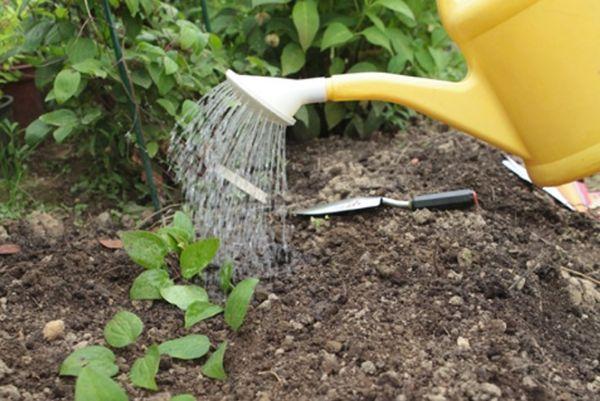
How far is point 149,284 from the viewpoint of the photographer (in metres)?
1.52

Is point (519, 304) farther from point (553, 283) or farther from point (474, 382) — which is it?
point (474, 382)

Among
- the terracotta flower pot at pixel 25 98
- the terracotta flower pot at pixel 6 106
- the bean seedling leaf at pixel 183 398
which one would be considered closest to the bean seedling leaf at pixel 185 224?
the bean seedling leaf at pixel 183 398

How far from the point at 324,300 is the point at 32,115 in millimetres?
1408

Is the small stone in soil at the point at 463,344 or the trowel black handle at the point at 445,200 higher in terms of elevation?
the small stone in soil at the point at 463,344

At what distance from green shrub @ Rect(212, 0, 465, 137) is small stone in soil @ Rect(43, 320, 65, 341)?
915 millimetres

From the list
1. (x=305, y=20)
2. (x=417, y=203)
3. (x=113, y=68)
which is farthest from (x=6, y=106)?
(x=417, y=203)

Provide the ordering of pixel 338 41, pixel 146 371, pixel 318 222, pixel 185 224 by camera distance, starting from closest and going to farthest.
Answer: pixel 146 371, pixel 185 224, pixel 318 222, pixel 338 41

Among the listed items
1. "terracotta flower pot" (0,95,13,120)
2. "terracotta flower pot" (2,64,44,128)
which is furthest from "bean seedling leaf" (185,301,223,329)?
"terracotta flower pot" (2,64,44,128)

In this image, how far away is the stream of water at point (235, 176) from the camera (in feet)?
5.00

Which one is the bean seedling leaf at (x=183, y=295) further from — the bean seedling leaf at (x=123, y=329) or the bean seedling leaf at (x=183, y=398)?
the bean seedling leaf at (x=183, y=398)

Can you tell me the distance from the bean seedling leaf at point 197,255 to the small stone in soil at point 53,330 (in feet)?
0.80

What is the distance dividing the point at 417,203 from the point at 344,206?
159 mm

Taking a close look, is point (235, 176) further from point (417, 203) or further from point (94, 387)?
point (94, 387)

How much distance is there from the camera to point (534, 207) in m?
1.85
